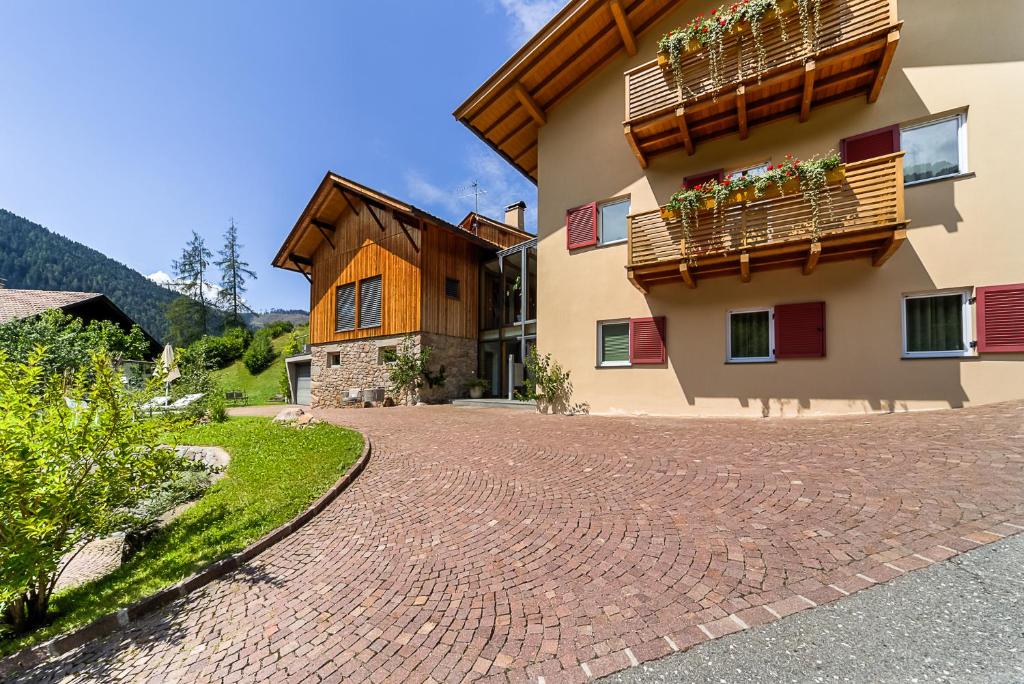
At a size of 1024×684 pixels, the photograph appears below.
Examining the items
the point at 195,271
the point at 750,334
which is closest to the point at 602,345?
the point at 750,334

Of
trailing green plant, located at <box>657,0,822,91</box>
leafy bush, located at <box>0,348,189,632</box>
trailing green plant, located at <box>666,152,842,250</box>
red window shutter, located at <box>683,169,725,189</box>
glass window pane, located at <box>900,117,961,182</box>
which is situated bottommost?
leafy bush, located at <box>0,348,189,632</box>

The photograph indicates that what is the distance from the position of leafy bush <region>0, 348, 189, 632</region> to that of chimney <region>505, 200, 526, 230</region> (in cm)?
2154

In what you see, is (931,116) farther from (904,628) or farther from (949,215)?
(904,628)

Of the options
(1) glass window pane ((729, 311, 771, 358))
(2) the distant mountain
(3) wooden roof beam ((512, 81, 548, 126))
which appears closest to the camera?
(1) glass window pane ((729, 311, 771, 358))

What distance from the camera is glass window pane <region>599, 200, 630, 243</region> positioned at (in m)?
11.3

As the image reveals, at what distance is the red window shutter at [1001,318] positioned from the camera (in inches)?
274

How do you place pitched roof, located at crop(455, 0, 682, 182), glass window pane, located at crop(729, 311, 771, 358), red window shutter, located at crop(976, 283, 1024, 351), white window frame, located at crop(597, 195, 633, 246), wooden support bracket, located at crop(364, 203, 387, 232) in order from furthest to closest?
1. wooden support bracket, located at crop(364, 203, 387, 232)
2. white window frame, located at crop(597, 195, 633, 246)
3. pitched roof, located at crop(455, 0, 682, 182)
4. glass window pane, located at crop(729, 311, 771, 358)
5. red window shutter, located at crop(976, 283, 1024, 351)

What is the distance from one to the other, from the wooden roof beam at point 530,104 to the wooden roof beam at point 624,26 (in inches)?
117

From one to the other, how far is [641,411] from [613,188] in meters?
6.47

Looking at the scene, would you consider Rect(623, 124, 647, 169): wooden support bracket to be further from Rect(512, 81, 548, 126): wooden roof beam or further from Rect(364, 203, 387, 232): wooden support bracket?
Rect(364, 203, 387, 232): wooden support bracket

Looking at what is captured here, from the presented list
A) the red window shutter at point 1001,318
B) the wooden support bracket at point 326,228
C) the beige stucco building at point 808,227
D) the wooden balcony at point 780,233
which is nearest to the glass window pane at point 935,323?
the beige stucco building at point 808,227

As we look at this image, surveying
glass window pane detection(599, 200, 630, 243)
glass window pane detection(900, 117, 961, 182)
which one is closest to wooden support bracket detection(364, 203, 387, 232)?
glass window pane detection(599, 200, 630, 243)

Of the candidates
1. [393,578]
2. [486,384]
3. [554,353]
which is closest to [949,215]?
[554,353]

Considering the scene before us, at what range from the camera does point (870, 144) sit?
8.34 m
